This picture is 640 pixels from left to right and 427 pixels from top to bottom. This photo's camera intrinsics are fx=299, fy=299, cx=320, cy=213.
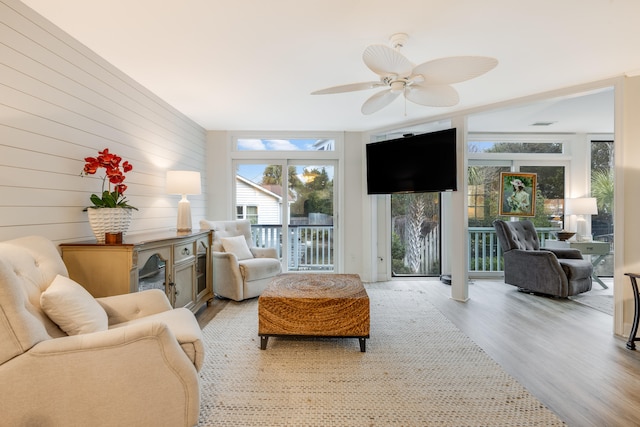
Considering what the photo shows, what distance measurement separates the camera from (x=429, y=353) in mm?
2418

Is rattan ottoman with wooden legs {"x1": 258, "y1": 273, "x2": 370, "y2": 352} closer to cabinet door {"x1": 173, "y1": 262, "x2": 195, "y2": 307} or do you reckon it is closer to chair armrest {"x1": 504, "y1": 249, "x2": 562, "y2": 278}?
cabinet door {"x1": 173, "y1": 262, "x2": 195, "y2": 307}

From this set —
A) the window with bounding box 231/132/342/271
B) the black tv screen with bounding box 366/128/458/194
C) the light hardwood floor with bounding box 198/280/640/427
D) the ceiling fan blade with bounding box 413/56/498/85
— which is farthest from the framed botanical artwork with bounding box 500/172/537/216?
the ceiling fan blade with bounding box 413/56/498/85

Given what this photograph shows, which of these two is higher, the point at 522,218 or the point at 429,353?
the point at 522,218

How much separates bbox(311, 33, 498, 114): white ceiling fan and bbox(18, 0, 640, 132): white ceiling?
0.32 metres

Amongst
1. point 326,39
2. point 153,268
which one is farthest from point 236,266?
point 326,39

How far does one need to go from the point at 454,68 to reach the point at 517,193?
4065 millimetres

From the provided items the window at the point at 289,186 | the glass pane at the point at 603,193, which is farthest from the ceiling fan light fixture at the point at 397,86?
the glass pane at the point at 603,193

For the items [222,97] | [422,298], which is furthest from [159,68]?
[422,298]

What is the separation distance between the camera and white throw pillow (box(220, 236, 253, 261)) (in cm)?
391

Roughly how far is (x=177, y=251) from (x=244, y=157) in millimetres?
2446

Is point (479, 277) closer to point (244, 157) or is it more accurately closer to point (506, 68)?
point (506, 68)

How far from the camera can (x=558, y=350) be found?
97.1 inches

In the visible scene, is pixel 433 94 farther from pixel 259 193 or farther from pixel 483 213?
pixel 483 213

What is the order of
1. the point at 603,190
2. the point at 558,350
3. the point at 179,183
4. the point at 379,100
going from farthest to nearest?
the point at 603,190, the point at 179,183, the point at 558,350, the point at 379,100
